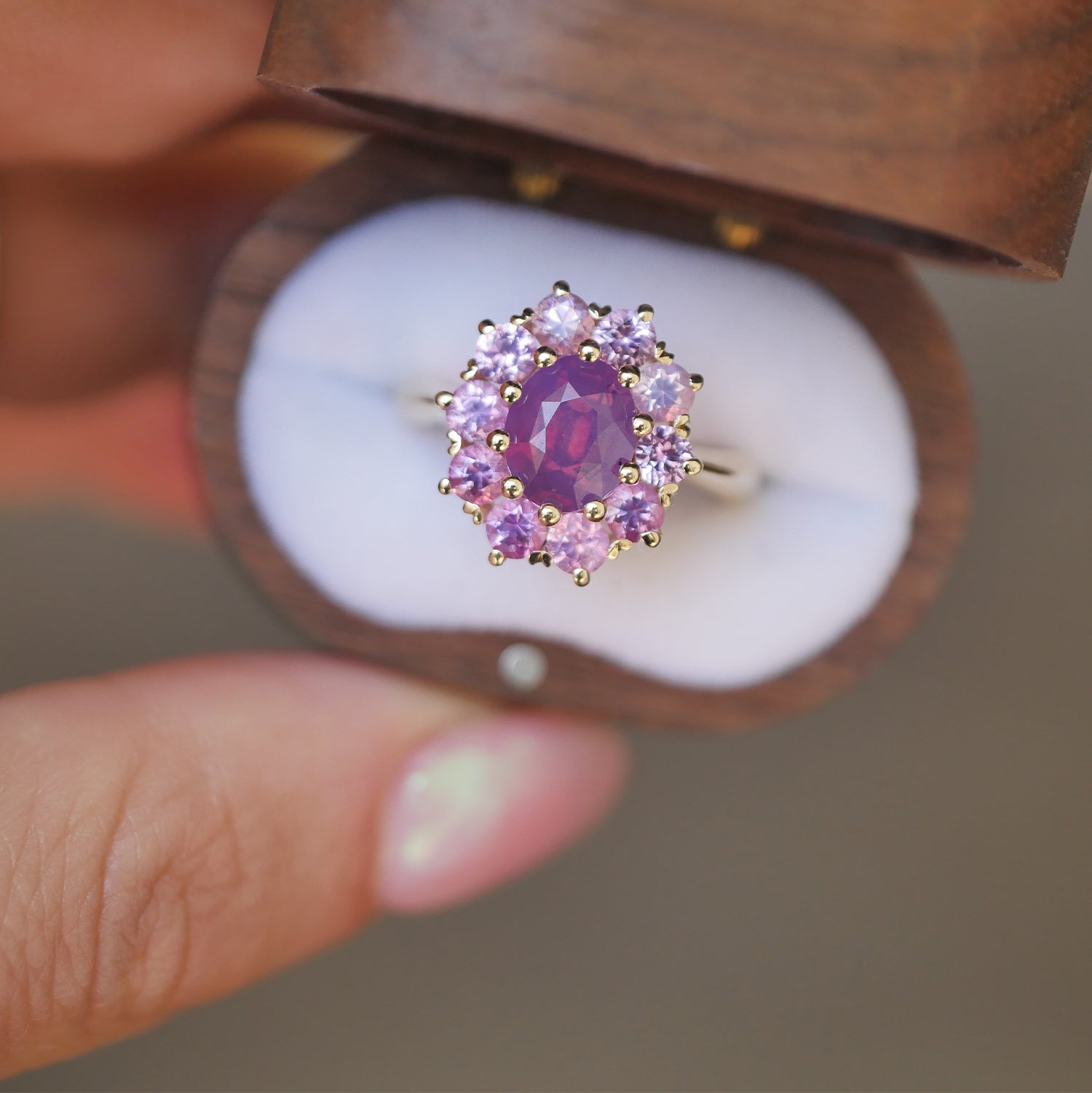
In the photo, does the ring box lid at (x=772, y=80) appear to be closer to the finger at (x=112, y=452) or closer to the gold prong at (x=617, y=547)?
the gold prong at (x=617, y=547)

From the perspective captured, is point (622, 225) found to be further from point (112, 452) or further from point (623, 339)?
point (112, 452)

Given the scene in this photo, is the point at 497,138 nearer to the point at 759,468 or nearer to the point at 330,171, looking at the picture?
the point at 330,171

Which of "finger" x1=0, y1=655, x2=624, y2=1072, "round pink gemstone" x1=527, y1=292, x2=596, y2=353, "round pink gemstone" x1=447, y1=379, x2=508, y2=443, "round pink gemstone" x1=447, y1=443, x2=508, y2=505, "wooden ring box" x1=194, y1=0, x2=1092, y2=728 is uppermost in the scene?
"wooden ring box" x1=194, y1=0, x2=1092, y2=728

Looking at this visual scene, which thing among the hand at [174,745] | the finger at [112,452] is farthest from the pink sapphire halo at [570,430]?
the finger at [112,452]

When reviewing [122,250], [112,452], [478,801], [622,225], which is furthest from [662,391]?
[112,452]

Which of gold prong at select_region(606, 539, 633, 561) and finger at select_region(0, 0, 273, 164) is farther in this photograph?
finger at select_region(0, 0, 273, 164)

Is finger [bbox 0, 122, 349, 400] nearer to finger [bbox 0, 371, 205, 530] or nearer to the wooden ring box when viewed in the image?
finger [bbox 0, 371, 205, 530]

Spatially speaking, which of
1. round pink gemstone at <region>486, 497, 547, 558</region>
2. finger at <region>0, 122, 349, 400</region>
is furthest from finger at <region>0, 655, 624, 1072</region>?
finger at <region>0, 122, 349, 400</region>
